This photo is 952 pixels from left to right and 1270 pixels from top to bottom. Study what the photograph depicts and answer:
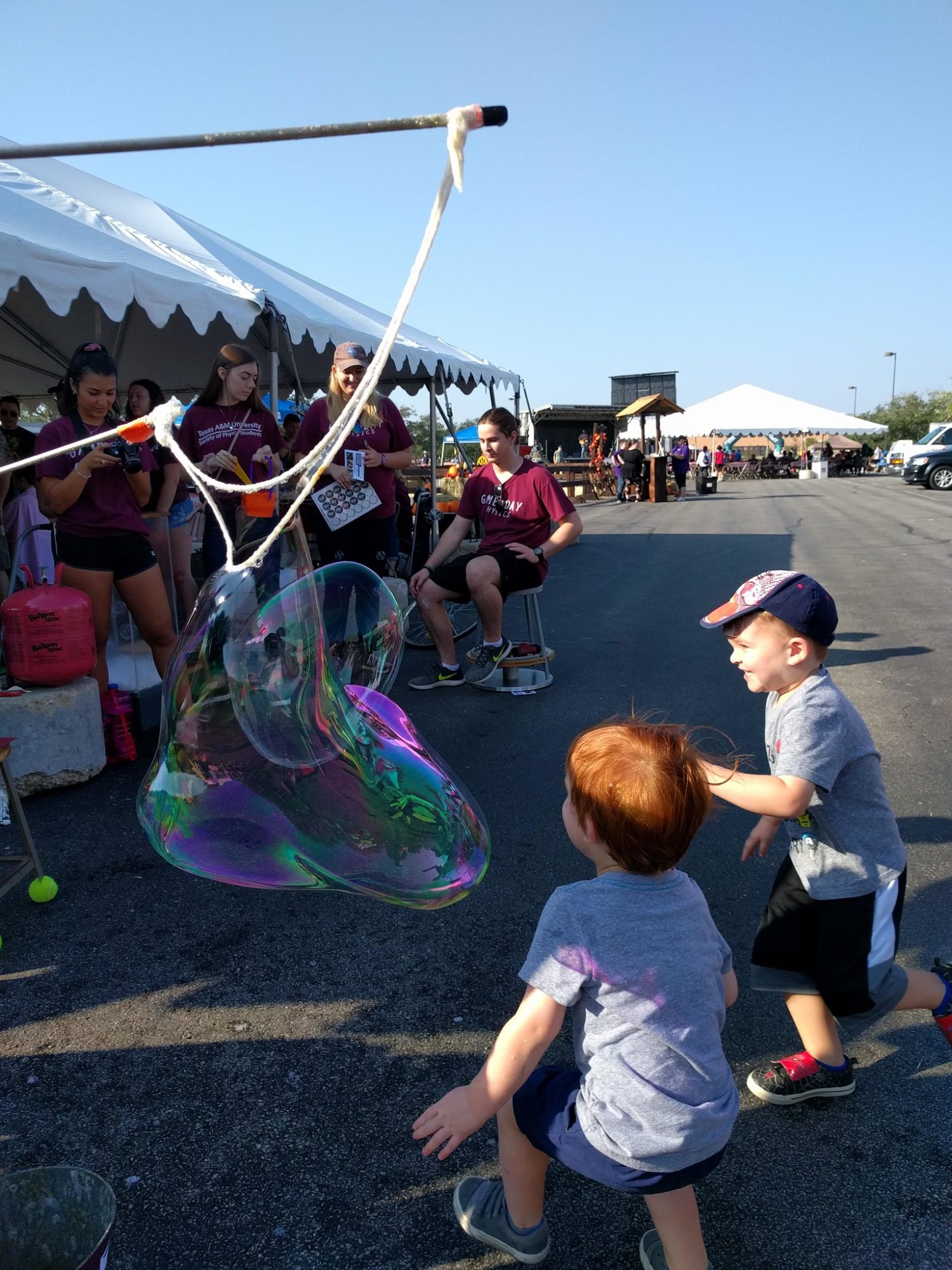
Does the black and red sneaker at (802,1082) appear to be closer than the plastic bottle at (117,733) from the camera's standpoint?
Yes

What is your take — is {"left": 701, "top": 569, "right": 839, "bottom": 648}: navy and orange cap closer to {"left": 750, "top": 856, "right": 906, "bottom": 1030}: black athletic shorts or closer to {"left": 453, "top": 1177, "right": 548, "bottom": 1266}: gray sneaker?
{"left": 750, "top": 856, "right": 906, "bottom": 1030}: black athletic shorts

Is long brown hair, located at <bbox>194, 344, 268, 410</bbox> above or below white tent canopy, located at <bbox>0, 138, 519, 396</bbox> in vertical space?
below

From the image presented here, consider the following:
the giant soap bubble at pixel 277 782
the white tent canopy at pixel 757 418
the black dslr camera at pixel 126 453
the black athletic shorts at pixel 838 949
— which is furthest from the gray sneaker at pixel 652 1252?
the white tent canopy at pixel 757 418

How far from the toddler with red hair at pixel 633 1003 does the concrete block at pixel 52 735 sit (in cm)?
319

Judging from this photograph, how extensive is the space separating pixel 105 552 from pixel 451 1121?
361 cm

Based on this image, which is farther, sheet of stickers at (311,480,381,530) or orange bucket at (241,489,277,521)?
sheet of stickers at (311,480,381,530)

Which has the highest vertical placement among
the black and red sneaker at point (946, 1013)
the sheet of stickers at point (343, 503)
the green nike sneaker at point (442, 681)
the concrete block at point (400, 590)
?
the sheet of stickers at point (343, 503)

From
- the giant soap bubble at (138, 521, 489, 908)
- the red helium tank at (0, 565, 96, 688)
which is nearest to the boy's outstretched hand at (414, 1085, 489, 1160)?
the giant soap bubble at (138, 521, 489, 908)

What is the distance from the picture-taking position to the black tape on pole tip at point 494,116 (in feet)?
4.93

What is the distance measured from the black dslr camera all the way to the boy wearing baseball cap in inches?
118

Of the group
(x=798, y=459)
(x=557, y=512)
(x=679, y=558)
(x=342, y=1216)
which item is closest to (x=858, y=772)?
(x=342, y=1216)

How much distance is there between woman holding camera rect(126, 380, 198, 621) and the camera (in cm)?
531

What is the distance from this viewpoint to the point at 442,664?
234 inches

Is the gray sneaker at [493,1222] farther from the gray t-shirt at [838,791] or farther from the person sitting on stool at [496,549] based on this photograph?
the person sitting on stool at [496,549]
